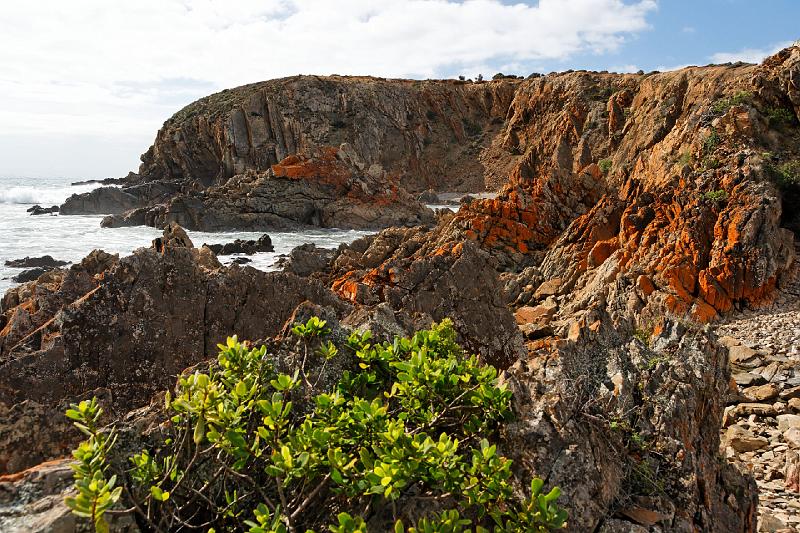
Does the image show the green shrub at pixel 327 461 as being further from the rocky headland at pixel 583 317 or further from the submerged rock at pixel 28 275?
the submerged rock at pixel 28 275

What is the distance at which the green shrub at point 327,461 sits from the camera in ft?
5.86

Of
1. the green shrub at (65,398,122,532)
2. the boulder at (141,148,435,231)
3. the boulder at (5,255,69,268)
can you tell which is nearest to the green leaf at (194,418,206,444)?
the green shrub at (65,398,122,532)

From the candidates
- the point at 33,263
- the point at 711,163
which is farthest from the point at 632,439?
the point at 33,263

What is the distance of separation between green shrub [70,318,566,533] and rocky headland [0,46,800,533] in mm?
209

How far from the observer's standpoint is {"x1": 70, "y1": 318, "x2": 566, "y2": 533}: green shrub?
5.86ft

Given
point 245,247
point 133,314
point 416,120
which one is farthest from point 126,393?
point 416,120

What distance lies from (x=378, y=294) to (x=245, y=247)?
16.9m

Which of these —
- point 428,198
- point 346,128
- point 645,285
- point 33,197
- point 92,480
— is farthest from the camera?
point 33,197

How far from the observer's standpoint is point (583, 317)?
5.78 meters

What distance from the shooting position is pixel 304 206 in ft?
103

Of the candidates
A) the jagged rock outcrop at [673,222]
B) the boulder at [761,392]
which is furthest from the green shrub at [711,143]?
the boulder at [761,392]

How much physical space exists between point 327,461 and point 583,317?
4518 millimetres

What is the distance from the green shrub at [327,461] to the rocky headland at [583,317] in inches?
8.2

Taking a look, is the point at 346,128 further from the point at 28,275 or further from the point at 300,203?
the point at 28,275
